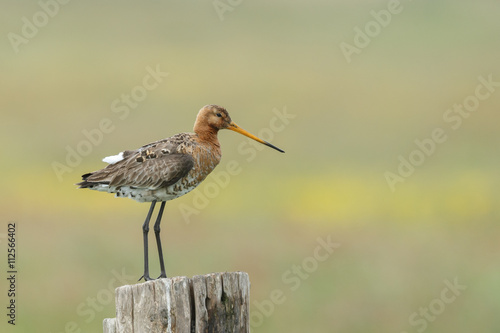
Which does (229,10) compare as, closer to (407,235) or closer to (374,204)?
(374,204)

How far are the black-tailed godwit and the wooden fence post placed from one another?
3275 millimetres

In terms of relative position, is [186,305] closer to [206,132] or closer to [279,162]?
[206,132]

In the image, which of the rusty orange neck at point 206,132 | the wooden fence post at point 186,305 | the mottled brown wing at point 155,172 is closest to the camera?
the wooden fence post at point 186,305

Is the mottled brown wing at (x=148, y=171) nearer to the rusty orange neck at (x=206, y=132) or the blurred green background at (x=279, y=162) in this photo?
the rusty orange neck at (x=206, y=132)

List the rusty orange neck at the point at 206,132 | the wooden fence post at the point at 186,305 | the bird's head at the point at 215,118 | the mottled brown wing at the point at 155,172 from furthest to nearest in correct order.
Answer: the rusty orange neck at the point at 206,132 → the bird's head at the point at 215,118 → the mottled brown wing at the point at 155,172 → the wooden fence post at the point at 186,305

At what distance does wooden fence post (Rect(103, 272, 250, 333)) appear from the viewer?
7.48 meters

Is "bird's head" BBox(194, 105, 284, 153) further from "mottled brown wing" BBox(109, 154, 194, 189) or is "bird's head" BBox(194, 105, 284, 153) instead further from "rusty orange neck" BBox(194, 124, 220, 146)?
"mottled brown wing" BBox(109, 154, 194, 189)

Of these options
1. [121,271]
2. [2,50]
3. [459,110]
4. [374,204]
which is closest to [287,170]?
[374,204]

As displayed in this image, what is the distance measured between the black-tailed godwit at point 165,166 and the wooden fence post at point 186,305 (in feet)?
10.7

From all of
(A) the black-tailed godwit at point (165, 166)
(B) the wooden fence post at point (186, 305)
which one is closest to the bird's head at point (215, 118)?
(A) the black-tailed godwit at point (165, 166)

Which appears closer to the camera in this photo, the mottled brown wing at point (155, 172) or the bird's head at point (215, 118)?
the mottled brown wing at point (155, 172)

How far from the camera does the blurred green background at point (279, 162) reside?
61.0 ft

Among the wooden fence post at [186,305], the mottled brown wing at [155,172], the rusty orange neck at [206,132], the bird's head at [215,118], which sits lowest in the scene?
the wooden fence post at [186,305]

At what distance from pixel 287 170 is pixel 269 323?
35.6 ft
